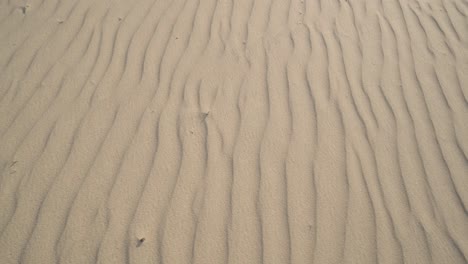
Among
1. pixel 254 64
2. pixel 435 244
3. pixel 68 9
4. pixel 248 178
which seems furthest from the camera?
pixel 68 9

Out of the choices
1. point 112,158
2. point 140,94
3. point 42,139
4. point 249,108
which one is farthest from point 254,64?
point 42,139

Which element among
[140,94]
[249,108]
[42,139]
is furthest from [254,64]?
[42,139]

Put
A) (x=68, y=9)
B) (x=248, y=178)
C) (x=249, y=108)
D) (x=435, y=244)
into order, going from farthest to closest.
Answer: (x=68, y=9) < (x=249, y=108) < (x=248, y=178) < (x=435, y=244)

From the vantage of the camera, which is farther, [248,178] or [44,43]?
[44,43]

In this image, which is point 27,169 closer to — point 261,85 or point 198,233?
point 198,233

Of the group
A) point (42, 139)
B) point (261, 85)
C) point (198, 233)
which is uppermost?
point (261, 85)

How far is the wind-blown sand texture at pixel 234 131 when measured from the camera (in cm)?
201

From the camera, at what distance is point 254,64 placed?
2.79 metres

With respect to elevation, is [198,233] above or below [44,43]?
below

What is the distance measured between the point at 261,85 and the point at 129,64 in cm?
100

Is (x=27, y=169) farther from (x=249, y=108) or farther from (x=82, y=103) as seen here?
(x=249, y=108)

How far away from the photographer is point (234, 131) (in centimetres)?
241

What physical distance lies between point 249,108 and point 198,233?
92 centimetres

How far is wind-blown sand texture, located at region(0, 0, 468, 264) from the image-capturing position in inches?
79.1
